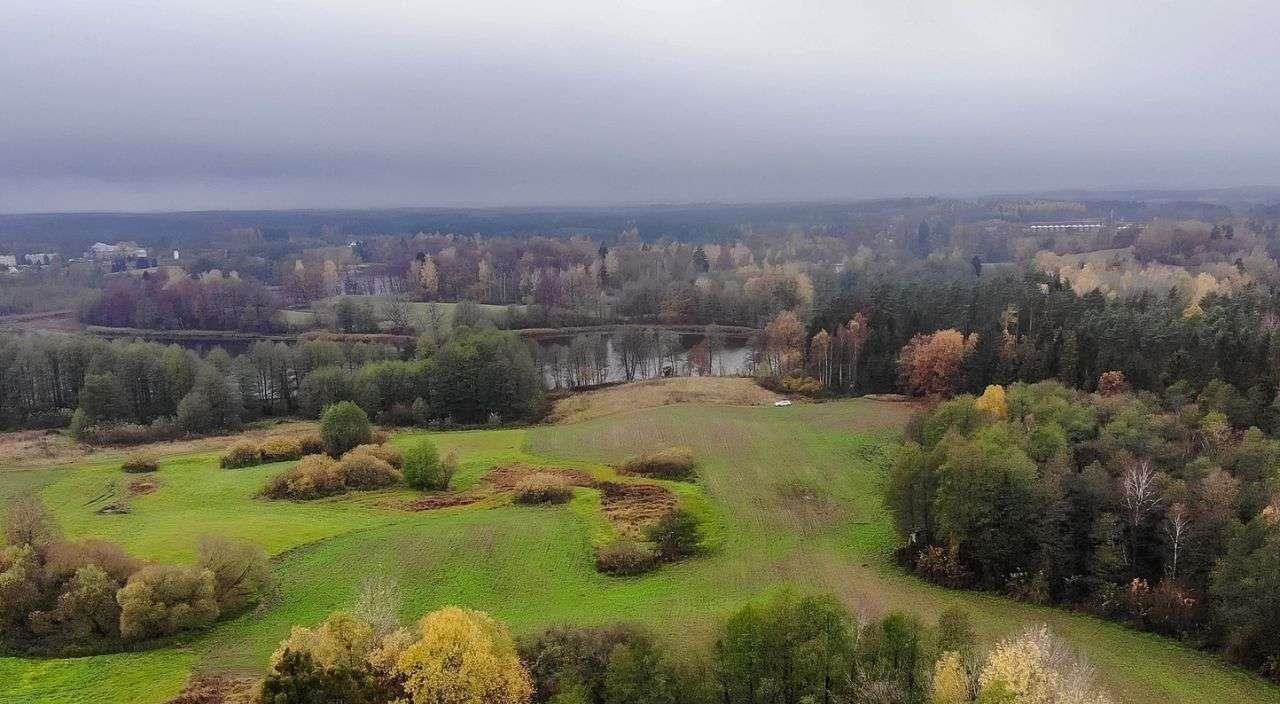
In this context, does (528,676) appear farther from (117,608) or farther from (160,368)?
(160,368)

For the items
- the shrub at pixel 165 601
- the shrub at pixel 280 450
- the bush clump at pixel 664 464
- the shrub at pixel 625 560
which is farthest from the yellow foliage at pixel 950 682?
the shrub at pixel 280 450

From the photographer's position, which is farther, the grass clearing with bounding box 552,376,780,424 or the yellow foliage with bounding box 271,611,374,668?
the grass clearing with bounding box 552,376,780,424

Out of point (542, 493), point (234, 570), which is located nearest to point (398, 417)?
point (542, 493)

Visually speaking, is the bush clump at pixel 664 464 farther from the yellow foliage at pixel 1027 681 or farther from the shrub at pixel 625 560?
the yellow foliage at pixel 1027 681

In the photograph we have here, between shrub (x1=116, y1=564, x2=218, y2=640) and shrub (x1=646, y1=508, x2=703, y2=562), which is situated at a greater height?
shrub (x1=116, y1=564, x2=218, y2=640)

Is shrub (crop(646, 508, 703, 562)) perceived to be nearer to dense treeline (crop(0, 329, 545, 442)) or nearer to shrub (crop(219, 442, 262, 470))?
shrub (crop(219, 442, 262, 470))

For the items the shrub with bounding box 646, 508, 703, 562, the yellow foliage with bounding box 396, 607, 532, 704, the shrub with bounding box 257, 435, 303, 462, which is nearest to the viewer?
the yellow foliage with bounding box 396, 607, 532, 704

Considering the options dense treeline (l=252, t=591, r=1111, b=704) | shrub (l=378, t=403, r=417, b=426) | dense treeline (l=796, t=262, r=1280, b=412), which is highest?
dense treeline (l=796, t=262, r=1280, b=412)

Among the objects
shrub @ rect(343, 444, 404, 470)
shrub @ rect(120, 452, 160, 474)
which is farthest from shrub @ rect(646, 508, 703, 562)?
shrub @ rect(120, 452, 160, 474)
